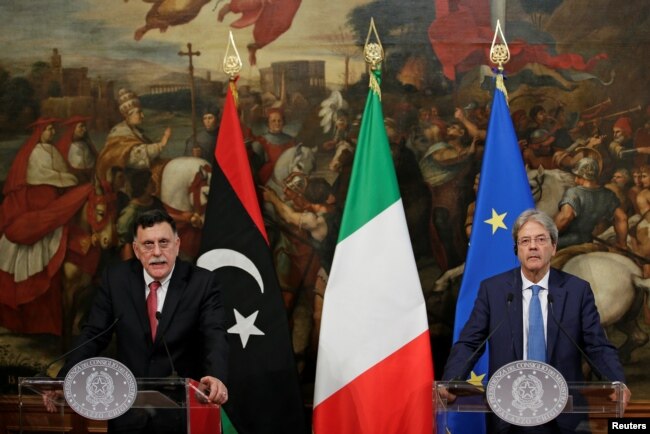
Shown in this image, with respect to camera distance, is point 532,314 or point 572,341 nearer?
point 572,341

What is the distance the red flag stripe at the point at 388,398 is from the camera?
613cm

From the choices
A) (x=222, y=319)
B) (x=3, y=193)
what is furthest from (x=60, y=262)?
(x=222, y=319)

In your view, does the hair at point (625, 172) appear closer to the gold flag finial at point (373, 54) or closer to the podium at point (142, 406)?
the gold flag finial at point (373, 54)

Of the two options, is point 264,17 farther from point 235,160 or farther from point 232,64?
point 235,160

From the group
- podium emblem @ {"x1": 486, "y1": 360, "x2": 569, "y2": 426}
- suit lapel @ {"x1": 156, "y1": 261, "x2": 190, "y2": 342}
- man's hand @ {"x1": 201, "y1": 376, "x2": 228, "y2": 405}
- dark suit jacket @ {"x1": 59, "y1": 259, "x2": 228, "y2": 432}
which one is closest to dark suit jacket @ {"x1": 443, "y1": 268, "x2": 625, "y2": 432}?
podium emblem @ {"x1": 486, "y1": 360, "x2": 569, "y2": 426}

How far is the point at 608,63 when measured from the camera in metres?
6.84

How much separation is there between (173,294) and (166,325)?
0.54ft

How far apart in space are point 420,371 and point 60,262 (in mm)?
2497

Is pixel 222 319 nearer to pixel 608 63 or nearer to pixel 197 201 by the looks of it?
pixel 197 201

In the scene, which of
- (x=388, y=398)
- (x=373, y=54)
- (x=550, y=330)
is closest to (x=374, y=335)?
(x=388, y=398)

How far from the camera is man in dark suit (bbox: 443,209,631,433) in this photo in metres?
4.87

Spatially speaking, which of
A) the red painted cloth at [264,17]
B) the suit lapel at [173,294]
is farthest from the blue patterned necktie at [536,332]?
the red painted cloth at [264,17]

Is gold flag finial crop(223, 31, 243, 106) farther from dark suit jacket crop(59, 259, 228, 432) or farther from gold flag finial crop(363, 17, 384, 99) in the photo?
dark suit jacket crop(59, 259, 228, 432)

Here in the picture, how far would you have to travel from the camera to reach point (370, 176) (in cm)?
654
